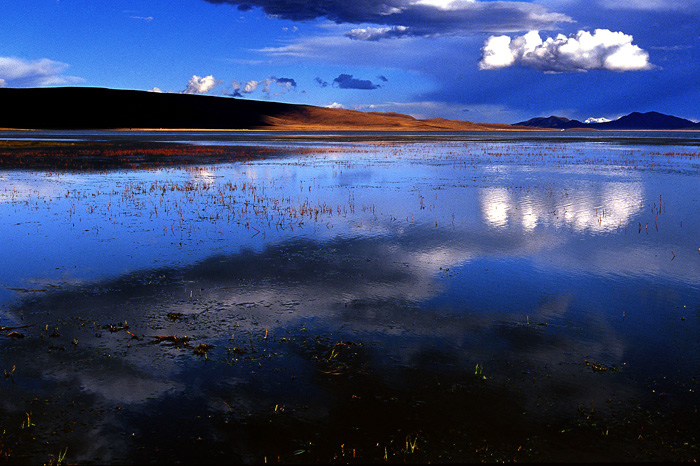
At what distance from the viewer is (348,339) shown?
8.55m

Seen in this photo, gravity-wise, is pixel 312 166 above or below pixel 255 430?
above

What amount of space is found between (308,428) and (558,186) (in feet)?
85.9

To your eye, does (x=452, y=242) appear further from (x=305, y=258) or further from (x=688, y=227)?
(x=688, y=227)

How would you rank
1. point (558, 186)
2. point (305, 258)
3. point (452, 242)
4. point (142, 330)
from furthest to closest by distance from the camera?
point (558, 186) → point (452, 242) → point (305, 258) → point (142, 330)

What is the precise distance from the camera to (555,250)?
47.8ft

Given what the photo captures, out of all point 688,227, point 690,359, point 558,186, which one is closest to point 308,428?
point 690,359

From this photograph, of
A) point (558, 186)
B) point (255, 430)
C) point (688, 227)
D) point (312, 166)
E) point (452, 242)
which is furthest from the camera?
point (312, 166)

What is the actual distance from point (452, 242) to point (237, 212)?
29.1 ft

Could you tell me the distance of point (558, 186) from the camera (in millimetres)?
29109

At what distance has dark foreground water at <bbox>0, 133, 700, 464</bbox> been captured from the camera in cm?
600

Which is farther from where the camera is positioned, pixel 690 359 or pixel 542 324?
pixel 542 324

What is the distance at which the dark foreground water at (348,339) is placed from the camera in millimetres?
6000

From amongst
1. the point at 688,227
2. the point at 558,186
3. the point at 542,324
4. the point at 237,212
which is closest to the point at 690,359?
the point at 542,324

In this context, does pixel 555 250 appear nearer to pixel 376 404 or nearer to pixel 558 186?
pixel 376 404
